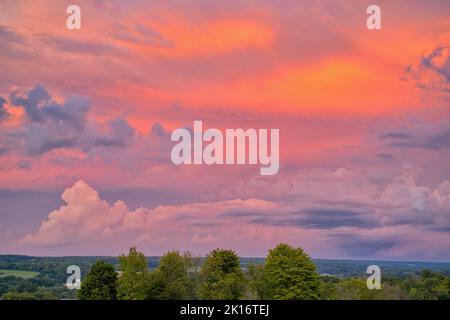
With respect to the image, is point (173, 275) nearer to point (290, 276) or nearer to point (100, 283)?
point (100, 283)

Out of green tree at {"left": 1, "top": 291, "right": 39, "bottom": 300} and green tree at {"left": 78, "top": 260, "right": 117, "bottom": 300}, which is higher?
green tree at {"left": 78, "top": 260, "right": 117, "bottom": 300}

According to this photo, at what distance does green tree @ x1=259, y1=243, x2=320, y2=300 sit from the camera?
125m

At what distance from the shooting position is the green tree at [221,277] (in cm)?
12275

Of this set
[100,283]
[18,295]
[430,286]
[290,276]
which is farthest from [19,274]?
[430,286]

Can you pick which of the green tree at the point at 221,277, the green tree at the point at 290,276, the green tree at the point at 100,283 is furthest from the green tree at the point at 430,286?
the green tree at the point at 100,283

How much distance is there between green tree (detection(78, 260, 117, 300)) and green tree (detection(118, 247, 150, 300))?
2.10m

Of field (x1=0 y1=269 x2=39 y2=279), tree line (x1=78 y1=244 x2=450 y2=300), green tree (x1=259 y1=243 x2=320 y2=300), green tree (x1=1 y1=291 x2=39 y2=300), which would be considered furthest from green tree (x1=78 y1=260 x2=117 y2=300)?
field (x1=0 y1=269 x2=39 y2=279)

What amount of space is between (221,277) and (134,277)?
56.8ft

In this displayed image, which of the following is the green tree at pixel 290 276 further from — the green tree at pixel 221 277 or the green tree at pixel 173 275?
the green tree at pixel 173 275

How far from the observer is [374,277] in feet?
383

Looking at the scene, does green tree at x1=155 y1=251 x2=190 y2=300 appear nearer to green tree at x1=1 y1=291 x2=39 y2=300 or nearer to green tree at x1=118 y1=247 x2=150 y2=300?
green tree at x1=118 y1=247 x2=150 y2=300

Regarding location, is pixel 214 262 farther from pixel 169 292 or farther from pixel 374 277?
pixel 374 277

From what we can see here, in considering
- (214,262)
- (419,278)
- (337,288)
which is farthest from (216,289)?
(419,278)
